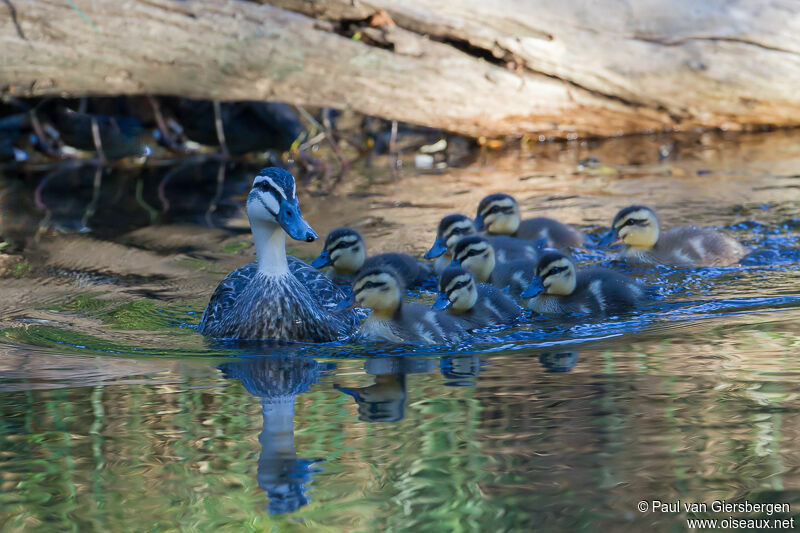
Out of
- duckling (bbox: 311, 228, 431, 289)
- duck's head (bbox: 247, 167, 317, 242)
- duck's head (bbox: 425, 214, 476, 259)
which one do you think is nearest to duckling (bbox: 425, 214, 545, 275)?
duck's head (bbox: 425, 214, 476, 259)

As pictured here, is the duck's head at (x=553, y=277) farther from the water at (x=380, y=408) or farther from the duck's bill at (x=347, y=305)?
the duck's bill at (x=347, y=305)

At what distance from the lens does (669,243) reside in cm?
628

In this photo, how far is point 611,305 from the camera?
5.34 meters

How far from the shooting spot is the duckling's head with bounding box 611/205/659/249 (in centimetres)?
625

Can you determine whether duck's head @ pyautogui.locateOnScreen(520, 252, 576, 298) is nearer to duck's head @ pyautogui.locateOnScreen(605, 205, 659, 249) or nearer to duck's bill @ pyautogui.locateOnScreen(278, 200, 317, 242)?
duck's head @ pyautogui.locateOnScreen(605, 205, 659, 249)

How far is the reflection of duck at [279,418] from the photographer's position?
3.08 m

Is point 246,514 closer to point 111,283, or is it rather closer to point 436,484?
point 436,484

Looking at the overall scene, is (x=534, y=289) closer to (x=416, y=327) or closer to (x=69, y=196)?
(x=416, y=327)

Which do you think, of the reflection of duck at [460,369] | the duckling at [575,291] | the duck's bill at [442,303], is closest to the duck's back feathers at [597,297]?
the duckling at [575,291]

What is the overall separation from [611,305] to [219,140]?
680cm

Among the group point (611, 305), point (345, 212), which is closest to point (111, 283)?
point (345, 212)

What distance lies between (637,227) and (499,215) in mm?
961

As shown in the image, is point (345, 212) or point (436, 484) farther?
point (345, 212)

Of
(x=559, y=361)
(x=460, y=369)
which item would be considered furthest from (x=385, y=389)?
(x=559, y=361)
